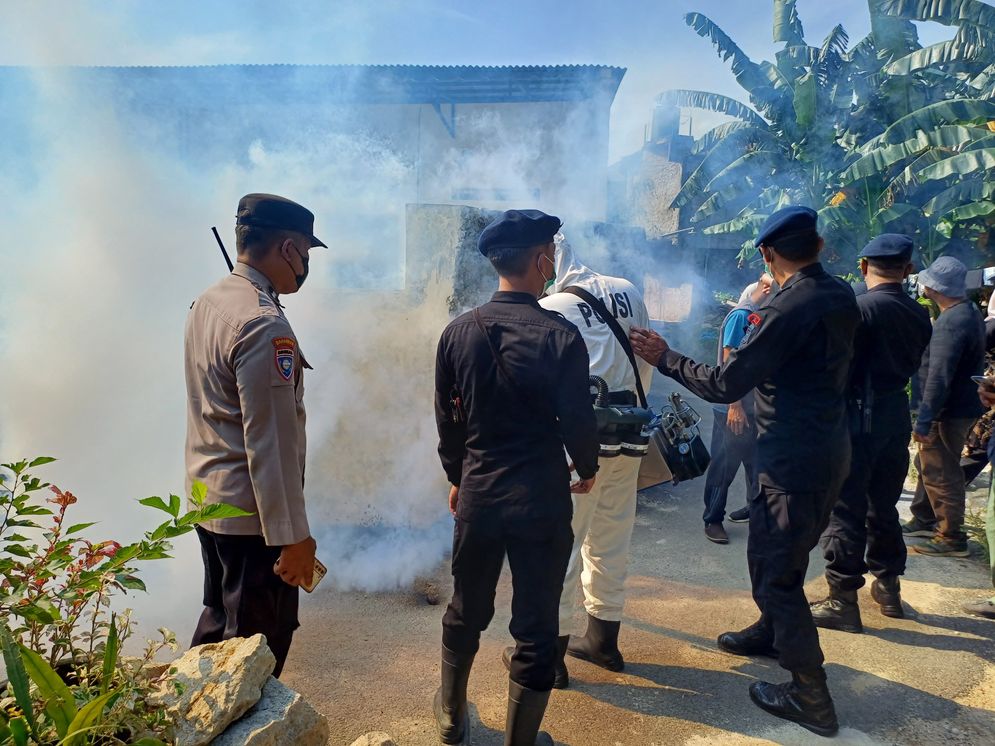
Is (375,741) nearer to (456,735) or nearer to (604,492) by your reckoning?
(456,735)

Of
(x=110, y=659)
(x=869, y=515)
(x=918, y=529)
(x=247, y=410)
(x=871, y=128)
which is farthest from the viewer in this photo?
(x=871, y=128)

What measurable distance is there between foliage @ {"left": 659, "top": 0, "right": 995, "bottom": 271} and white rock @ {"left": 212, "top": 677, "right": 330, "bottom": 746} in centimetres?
1127

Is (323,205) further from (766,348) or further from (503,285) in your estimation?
(766,348)

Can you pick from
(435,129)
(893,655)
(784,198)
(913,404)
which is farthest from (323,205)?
(784,198)

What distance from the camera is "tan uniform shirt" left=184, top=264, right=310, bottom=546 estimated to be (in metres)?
1.97

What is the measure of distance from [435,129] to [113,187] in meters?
9.38

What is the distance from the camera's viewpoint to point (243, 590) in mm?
2084

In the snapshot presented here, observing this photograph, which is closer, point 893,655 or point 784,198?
point 893,655

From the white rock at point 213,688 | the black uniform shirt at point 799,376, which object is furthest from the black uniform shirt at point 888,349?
the white rock at point 213,688

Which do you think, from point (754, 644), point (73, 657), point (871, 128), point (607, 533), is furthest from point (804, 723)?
point (871, 128)

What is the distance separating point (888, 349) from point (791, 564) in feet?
4.80

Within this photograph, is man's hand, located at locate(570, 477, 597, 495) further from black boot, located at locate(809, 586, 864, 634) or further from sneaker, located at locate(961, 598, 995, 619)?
sneaker, located at locate(961, 598, 995, 619)

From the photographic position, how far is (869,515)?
11.7ft

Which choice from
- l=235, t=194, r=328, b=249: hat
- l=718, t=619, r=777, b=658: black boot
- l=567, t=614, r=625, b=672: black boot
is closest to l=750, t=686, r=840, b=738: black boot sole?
l=718, t=619, r=777, b=658: black boot
